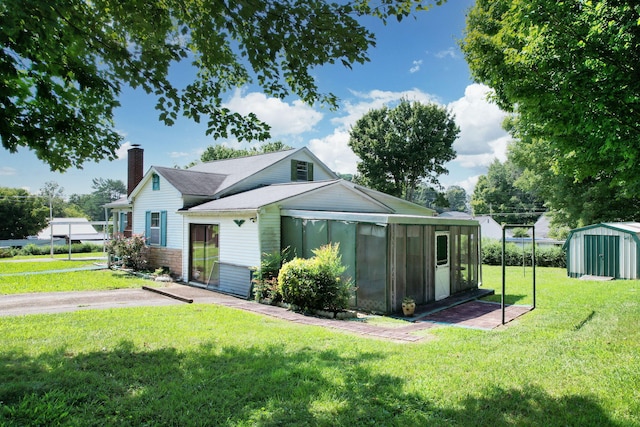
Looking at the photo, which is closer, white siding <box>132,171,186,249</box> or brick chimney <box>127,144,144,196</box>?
white siding <box>132,171,186,249</box>

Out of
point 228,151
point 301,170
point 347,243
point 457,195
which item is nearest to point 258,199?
point 347,243

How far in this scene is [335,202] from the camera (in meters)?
15.3

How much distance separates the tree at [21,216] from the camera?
49094 millimetres

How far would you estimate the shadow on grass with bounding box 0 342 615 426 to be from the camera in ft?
12.3

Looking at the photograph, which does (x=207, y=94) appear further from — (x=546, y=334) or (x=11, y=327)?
(x=546, y=334)

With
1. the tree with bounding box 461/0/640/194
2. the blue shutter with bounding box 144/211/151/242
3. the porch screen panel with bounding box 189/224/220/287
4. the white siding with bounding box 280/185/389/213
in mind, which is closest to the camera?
the tree with bounding box 461/0/640/194

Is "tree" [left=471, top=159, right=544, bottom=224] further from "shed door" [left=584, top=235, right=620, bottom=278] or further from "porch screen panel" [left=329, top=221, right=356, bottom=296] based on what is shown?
"porch screen panel" [left=329, top=221, right=356, bottom=296]

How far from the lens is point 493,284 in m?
16.1

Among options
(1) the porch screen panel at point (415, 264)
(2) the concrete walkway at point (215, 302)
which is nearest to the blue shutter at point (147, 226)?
(2) the concrete walkway at point (215, 302)

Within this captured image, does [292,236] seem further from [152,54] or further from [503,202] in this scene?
[503,202]

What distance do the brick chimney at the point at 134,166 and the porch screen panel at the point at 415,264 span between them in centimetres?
1725

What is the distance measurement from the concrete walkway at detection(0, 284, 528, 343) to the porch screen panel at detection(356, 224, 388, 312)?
109 centimetres

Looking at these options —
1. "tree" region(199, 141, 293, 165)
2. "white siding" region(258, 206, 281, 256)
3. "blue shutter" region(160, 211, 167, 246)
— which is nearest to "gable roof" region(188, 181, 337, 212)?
"white siding" region(258, 206, 281, 256)

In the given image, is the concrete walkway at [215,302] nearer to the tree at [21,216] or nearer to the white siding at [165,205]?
the white siding at [165,205]
